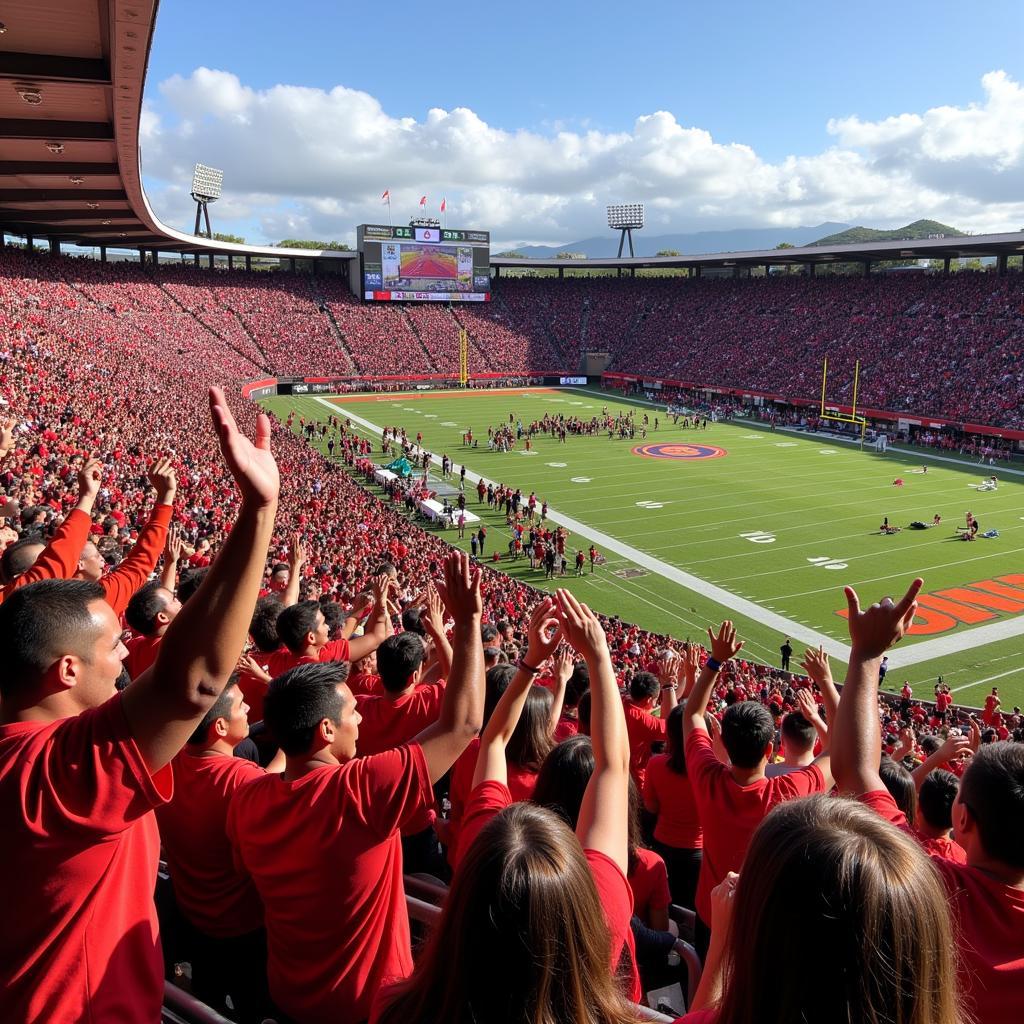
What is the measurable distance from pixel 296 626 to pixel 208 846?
2742mm

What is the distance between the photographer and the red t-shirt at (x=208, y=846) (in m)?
3.31

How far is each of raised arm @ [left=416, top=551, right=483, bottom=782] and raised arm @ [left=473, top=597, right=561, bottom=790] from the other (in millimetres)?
209

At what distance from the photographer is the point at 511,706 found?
3133 millimetres

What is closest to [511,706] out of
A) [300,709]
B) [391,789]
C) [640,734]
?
[391,789]

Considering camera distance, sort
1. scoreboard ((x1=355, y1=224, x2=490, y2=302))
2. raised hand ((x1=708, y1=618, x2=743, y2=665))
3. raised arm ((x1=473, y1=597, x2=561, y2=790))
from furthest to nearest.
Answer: scoreboard ((x1=355, y1=224, x2=490, y2=302)), raised hand ((x1=708, y1=618, x2=743, y2=665)), raised arm ((x1=473, y1=597, x2=561, y2=790))

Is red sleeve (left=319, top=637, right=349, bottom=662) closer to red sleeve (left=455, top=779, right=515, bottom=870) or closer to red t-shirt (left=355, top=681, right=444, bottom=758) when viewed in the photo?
red t-shirt (left=355, top=681, right=444, bottom=758)

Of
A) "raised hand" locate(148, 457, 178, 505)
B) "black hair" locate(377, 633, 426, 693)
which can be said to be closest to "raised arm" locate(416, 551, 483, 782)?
"black hair" locate(377, 633, 426, 693)

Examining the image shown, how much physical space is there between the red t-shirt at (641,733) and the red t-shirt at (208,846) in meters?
3.16

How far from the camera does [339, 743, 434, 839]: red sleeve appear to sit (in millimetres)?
2596

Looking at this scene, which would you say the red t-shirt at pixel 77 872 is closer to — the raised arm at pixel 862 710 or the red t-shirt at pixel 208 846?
the red t-shirt at pixel 208 846

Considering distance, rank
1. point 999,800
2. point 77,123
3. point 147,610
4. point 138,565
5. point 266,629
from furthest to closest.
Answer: point 77,123
point 266,629
point 147,610
point 138,565
point 999,800

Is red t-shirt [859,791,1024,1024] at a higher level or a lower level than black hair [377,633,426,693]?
higher

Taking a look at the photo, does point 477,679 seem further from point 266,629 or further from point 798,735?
point 266,629

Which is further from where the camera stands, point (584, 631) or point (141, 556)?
point (141, 556)
